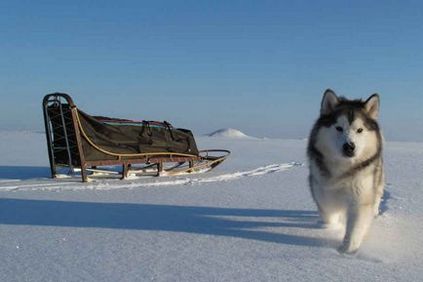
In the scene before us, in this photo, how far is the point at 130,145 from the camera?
790 cm

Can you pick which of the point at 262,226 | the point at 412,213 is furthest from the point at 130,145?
the point at 412,213

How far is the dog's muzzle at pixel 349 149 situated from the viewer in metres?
3.61

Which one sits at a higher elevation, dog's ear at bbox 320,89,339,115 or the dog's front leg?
dog's ear at bbox 320,89,339,115

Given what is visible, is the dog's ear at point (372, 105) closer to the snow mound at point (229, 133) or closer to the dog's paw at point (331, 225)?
the dog's paw at point (331, 225)

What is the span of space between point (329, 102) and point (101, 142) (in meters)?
4.41

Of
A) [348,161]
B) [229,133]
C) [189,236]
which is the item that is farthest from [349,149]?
[229,133]

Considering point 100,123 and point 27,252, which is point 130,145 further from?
point 27,252

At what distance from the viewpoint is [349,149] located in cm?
361

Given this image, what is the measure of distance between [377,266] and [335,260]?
0.90 ft

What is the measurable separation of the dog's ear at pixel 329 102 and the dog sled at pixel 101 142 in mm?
4175

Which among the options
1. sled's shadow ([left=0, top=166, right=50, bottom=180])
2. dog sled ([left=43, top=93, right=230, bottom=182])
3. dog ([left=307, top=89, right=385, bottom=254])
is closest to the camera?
dog ([left=307, top=89, right=385, bottom=254])

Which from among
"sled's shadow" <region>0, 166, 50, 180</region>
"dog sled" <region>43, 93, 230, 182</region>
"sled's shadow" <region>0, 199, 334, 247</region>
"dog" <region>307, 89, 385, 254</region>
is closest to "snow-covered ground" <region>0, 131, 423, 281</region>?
"sled's shadow" <region>0, 199, 334, 247</region>

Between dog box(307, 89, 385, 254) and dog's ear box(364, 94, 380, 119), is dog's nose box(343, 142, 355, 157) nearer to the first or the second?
dog box(307, 89, 385, 254)

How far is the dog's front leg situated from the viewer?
3.39m
